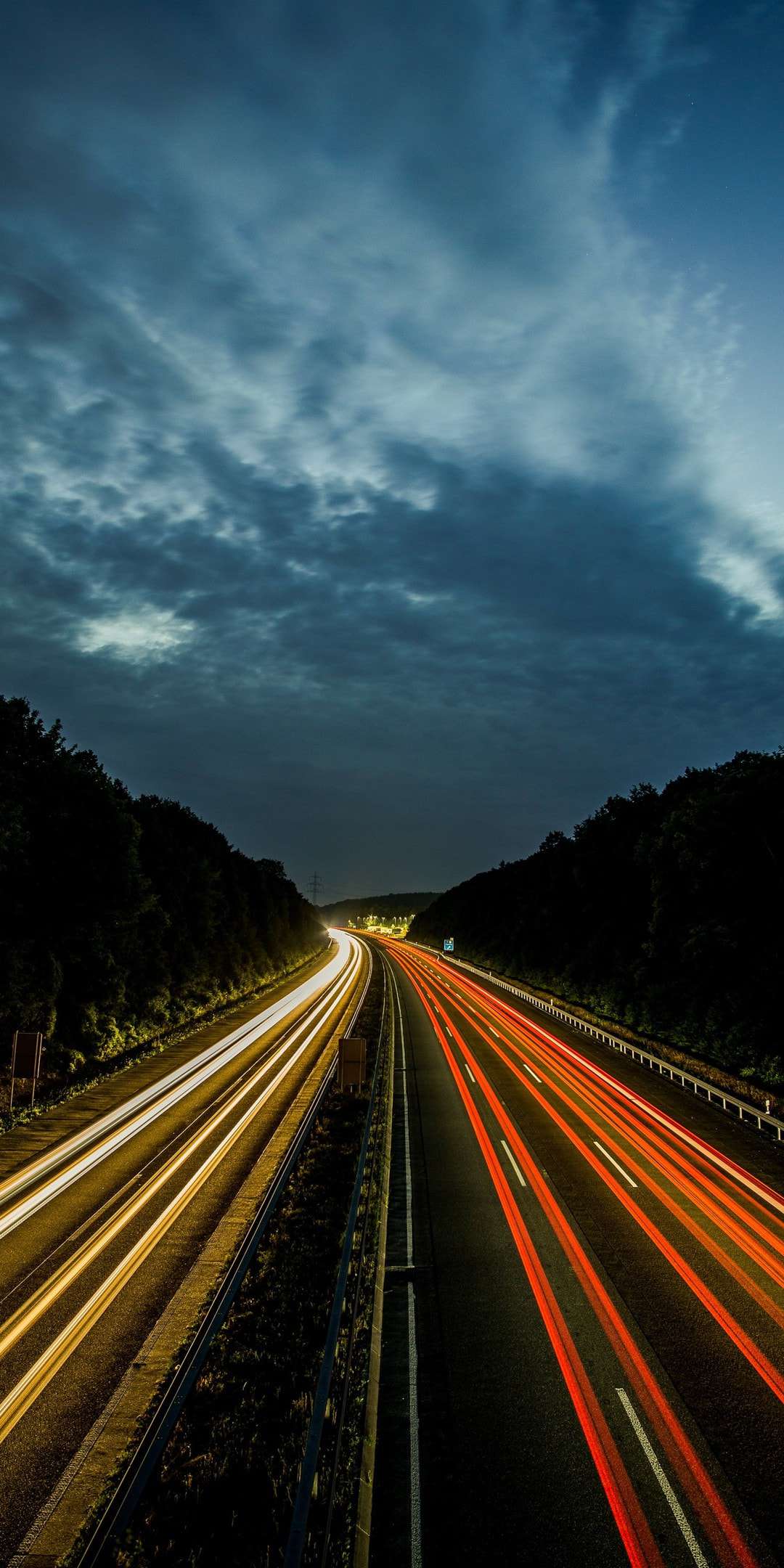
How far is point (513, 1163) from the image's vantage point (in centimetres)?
2133

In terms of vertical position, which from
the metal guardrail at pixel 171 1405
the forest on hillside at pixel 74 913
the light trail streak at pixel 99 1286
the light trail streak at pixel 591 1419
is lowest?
the light trail streak at pixel 99 1286

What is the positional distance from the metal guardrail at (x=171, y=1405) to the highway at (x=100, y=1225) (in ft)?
2.61

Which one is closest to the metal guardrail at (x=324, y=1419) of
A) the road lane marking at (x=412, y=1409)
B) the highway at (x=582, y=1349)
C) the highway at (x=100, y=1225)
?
the highway at (x=582, y=1349)

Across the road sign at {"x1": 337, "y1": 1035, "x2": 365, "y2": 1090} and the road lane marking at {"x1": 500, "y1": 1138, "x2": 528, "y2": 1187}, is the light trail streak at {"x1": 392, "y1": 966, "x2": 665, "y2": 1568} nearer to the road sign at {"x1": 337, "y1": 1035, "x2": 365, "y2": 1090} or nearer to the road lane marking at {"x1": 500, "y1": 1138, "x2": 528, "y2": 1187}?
the road lane marking at {"x1": 500, "y1": 1138, "x2": 528, "y2": 1187}

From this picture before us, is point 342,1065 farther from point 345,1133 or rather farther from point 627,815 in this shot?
point 627,815

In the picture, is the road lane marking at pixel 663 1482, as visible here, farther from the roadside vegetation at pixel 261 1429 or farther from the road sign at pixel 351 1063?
the road sign at pixel 351 1063

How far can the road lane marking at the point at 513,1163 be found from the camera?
19734mm

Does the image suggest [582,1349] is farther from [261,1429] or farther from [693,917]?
[693,917]

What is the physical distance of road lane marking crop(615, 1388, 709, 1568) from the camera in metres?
8.01

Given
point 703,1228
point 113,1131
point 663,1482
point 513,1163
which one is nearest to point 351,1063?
point 513,1163

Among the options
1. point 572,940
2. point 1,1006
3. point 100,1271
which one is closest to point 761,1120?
point 100,1271

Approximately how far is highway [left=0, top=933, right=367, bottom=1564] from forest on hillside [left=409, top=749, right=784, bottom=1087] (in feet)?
69.8

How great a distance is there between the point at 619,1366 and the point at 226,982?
55.7 m

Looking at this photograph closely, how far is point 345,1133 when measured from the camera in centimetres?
2464
